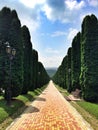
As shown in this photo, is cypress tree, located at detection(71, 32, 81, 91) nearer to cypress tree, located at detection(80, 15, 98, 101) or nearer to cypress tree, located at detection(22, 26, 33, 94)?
cypress tree, located at detection(22, 26, 33, 94)

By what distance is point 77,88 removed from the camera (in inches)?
1045

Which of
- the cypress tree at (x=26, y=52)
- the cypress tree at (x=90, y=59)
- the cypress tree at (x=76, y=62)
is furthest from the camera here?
the cypress tree at (x=26, y=52)

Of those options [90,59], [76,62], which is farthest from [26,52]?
[90,59]

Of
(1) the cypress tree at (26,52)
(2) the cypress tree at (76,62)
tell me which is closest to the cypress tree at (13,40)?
(1) the cypress tree at (26,52)

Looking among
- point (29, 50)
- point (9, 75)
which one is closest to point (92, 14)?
point (9, 75)

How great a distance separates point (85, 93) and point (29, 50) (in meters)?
12.9

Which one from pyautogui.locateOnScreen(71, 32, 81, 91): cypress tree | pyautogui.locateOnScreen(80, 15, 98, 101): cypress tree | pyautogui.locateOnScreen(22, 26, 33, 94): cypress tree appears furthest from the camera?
pyautogui.locateOnScreen(22, 26, 33, 94): cypress tree

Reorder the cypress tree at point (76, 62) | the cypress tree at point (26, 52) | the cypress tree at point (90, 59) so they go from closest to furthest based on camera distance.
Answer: the cypress tree at point (90, 59), the cypress tree at point (76, 62), the cypress tree at point (26, 52)

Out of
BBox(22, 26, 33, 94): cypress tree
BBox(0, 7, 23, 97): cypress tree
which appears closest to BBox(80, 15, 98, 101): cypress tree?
BBox(0, 7, 23, 97): cypress tree

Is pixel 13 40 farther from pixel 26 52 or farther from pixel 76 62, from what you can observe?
pixel 76 62

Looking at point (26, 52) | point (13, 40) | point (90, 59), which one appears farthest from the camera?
point (26, 52)

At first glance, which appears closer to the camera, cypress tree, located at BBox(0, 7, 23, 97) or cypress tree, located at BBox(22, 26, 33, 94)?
cypress tree, located at BBox(0, 7, 23, 97)

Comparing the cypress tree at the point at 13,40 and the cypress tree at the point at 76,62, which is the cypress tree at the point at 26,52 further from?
the cypress tree at the point at 13,40

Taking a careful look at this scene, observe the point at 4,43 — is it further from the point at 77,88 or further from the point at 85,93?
the point at 77,88
